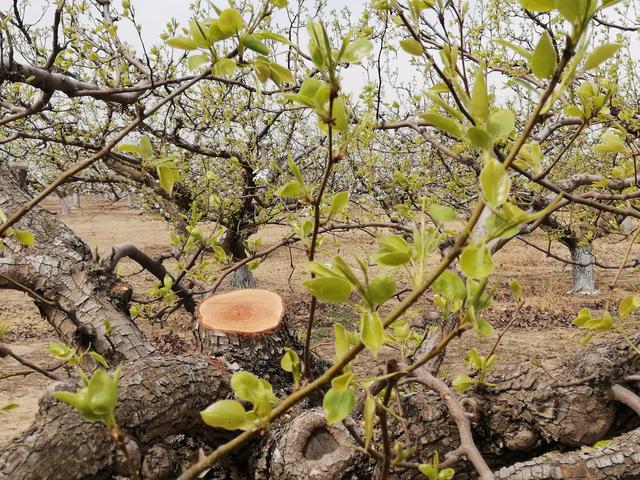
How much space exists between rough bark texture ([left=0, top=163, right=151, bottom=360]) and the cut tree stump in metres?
0.44

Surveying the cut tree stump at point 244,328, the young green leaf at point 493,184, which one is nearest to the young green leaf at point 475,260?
the young green leaf at point 493,184

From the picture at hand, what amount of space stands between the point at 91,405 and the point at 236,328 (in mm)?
2034

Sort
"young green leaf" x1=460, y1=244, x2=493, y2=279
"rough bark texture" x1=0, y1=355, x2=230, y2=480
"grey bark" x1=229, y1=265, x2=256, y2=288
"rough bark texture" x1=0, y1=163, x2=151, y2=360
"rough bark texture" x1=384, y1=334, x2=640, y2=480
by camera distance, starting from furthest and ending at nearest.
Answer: "grey bark" x1=229, y1=265, x2=256, y2=288 < "rough bark texture" x1=0, y1=163, x2=151, y2=360 < "rough bark texture" x1=384, y1=334, x2=640, y2=480 < "rough bark texture" x1=0, y1=355, x2=230, y2=480 < "young green leaf" x1=460, y1=244, x2=493, y2=279

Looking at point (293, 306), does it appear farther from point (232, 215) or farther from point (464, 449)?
point (464, 449)

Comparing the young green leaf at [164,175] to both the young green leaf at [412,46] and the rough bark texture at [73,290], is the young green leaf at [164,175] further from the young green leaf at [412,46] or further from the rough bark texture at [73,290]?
the rough bark texture at [73,290]

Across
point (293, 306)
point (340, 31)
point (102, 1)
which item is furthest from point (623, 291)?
→ point (102, 1)

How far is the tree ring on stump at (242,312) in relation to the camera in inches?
101

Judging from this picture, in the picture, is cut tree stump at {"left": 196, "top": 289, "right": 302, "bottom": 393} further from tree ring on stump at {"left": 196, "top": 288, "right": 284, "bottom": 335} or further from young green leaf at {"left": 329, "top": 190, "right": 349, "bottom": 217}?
young green leaf at {"left": 329, "top": 190, "right": 349, "bottom": 217}

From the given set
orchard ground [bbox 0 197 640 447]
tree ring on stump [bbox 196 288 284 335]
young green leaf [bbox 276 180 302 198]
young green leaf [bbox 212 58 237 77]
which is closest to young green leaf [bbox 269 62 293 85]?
young green leaf [bbox 212 58 237 77]

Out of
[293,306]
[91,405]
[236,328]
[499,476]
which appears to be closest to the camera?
[91,405]

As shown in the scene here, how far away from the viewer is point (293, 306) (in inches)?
461

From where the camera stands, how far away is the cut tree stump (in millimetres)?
2564

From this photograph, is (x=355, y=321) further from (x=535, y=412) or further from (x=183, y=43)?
(x=183, y=43)

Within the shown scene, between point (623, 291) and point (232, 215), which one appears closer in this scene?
point (232, 215)
